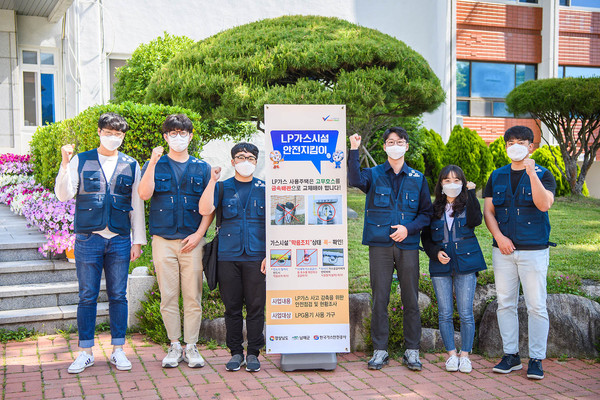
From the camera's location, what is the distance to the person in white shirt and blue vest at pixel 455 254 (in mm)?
4777

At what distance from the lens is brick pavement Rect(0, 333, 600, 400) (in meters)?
4.23

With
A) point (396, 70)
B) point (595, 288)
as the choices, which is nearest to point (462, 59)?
point (396, 70)

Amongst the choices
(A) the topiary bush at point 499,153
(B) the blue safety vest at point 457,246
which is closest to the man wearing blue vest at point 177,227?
(B) the blue safety vest at point 457,246

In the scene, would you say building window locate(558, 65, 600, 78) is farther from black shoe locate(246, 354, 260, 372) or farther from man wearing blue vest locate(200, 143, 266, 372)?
black shoe locate(246, 354, 260, 372)

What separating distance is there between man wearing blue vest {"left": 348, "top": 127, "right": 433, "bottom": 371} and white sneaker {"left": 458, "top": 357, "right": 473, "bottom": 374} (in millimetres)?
351

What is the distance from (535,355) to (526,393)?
0.42m

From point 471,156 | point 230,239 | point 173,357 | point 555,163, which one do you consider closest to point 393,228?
point 230,239

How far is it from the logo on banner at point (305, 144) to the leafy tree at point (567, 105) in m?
9.66

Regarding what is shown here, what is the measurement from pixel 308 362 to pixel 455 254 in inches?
59.1

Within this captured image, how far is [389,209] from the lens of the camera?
479 cm

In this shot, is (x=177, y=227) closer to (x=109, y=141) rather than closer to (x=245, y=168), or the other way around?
(x=245, y=168)

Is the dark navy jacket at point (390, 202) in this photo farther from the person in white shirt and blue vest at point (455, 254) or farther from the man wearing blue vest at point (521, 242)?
the man wearing blue vest at point (521, 242)

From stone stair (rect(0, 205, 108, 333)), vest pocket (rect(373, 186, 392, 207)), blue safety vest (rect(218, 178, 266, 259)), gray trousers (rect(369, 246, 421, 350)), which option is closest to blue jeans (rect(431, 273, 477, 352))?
gray trousers (rect(369, 246, 421, 350))

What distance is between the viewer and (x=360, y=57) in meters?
7.47
